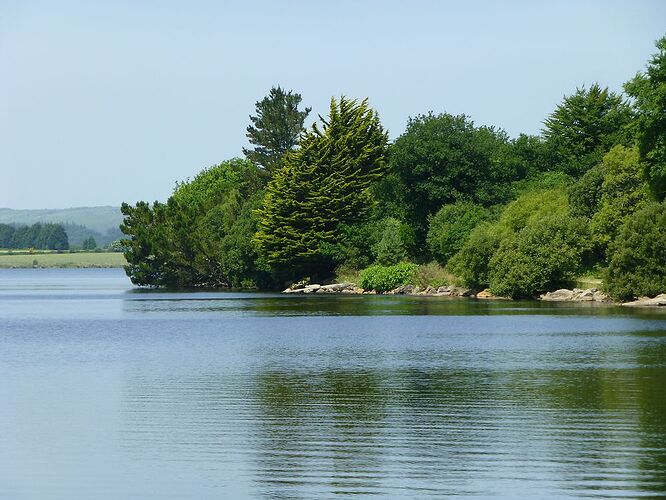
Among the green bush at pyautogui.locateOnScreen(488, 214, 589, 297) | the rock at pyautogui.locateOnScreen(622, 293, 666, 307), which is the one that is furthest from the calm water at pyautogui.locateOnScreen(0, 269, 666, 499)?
the green bush at pyautogui.locateOnScreen(488, 214, 589, 297)

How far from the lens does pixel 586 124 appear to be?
85.5 meters

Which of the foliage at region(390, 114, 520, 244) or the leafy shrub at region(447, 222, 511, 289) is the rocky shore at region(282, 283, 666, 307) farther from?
the foliage at region(390, 114, 520, 244)

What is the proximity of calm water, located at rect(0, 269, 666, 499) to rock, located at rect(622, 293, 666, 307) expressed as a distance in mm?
9943

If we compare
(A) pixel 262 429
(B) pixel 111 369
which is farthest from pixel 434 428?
(B) pixel 111 369

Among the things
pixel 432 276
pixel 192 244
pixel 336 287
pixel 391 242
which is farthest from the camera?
pixel 192 244

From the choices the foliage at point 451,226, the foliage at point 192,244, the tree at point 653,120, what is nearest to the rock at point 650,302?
the tree at point 653,120

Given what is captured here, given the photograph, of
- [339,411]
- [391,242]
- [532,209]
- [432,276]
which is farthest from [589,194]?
[339,411]

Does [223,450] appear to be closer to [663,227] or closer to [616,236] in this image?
[663,227]

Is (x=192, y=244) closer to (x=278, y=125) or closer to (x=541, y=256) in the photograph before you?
(x=278, y=125)

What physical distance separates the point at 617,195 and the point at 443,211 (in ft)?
55.6

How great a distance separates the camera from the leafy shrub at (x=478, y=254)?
222 ft

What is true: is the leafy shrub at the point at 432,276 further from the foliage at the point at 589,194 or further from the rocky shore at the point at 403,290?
the foliage at the point at 589,194

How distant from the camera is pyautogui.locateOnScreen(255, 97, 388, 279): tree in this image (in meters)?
84.9

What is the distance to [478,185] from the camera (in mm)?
83062
